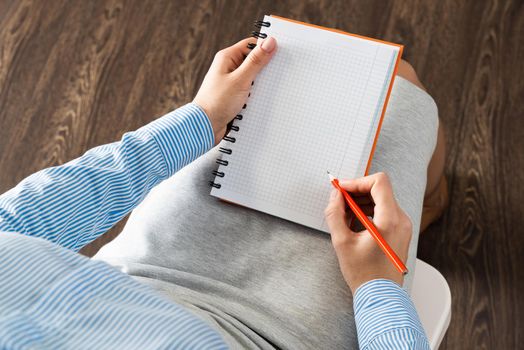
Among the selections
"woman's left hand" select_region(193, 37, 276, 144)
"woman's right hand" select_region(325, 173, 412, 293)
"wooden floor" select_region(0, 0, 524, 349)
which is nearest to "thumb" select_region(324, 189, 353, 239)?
"woman's right hand" select_region(325, 173, 412, 293)

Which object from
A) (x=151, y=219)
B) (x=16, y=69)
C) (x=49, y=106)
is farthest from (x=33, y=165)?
(x=151, y=219)

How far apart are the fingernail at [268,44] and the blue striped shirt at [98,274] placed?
0.40ft

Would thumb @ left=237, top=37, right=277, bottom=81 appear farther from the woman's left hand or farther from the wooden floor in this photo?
the wooden floor

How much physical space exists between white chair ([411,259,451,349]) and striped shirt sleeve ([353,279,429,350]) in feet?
0.62

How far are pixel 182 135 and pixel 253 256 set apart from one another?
19 centimetres

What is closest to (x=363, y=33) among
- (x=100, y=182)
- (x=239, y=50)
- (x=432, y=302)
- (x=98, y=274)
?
(x=239, y=50)

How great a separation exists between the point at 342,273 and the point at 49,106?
39.2 inches

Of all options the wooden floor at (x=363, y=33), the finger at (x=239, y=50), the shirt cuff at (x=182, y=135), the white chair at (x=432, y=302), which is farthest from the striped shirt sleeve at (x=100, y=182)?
the wooden floor at (x=363, y=33)

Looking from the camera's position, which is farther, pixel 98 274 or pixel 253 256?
pixel 253 256

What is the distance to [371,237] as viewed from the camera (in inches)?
27.8

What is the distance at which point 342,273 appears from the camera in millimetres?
729

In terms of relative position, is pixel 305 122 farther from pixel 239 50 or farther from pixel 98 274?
pixel 98 274

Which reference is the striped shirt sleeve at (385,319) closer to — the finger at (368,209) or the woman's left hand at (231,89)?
the finger at (368,209)

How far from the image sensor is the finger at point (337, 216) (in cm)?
72
